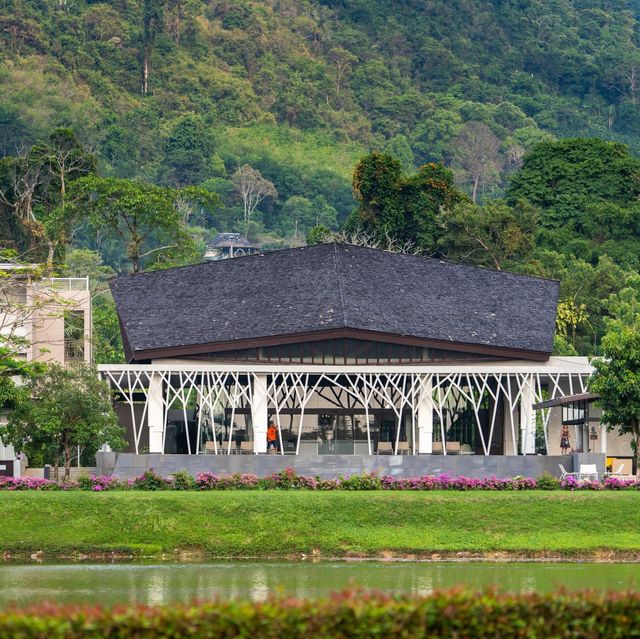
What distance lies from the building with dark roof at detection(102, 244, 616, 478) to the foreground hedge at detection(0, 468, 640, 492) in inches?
318

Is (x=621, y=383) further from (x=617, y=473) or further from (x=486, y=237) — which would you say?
(x=486, y=237)

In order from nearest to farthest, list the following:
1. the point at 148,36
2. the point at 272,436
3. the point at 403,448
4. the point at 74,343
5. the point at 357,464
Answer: the point at 357,464, the point at 272,436, the point at 403,448, the point at 74,343, the point at 148,36

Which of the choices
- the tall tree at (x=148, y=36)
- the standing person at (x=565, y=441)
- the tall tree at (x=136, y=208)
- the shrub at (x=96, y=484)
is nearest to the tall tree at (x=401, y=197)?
the tall tree at (x=136, y=208)

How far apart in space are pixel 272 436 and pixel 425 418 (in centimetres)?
558

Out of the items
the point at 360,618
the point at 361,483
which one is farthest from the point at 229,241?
the point at 360,618

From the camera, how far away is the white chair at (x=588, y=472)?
154ft

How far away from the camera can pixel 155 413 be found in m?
55.2

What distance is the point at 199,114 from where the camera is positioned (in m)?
183

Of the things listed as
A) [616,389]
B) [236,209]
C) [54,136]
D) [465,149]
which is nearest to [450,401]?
[616,389]

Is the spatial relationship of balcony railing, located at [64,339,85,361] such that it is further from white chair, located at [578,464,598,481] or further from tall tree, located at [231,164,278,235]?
tall tree, located at [231,164,278,235]

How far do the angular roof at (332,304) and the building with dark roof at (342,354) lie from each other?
74 mm

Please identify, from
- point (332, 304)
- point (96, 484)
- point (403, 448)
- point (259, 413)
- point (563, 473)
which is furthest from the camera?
point (403, 448)

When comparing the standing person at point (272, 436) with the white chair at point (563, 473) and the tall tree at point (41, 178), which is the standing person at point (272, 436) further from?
the tall tree at point (41, 178)

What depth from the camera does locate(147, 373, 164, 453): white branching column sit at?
54750mm
